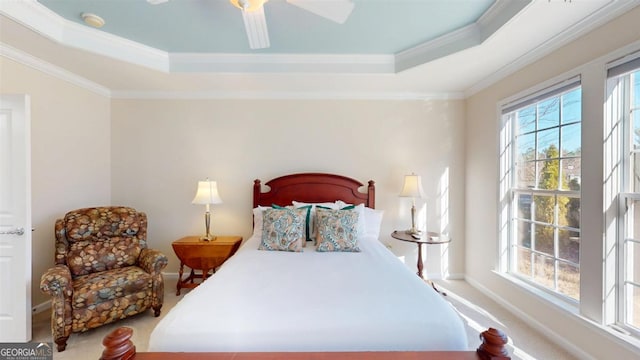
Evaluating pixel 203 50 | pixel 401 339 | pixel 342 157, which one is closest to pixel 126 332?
pixel 401 339

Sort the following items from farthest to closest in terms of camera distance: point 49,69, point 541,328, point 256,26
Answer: point 49,69 → point 541,328 → point 256,26

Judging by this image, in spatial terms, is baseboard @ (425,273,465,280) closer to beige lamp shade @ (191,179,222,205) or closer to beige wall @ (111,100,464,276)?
beige wall @ (111,100,464,276)

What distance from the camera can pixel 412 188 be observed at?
3152 millimetres

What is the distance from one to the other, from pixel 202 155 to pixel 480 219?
3.61 meters

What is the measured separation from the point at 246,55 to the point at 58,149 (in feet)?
7.47

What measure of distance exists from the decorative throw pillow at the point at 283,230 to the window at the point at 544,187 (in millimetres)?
2216

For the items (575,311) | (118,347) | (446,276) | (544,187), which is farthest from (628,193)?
(118,347)

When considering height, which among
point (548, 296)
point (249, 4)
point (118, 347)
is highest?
point (249, 4)

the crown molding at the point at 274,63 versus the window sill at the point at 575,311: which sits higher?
the crown molding at the point at 274,63

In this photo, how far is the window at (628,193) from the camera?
1.75 meters

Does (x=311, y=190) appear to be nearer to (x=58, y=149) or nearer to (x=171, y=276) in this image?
(x=171, y=276)

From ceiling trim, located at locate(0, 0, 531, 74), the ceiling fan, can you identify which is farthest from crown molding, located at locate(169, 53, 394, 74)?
the ceiling fan

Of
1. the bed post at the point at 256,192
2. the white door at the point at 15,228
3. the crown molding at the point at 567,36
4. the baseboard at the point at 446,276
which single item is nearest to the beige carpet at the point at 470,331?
the white door at the point at 15,228

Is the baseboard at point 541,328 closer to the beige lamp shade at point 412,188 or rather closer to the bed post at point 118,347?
the beige lamp shade at point 412,188
